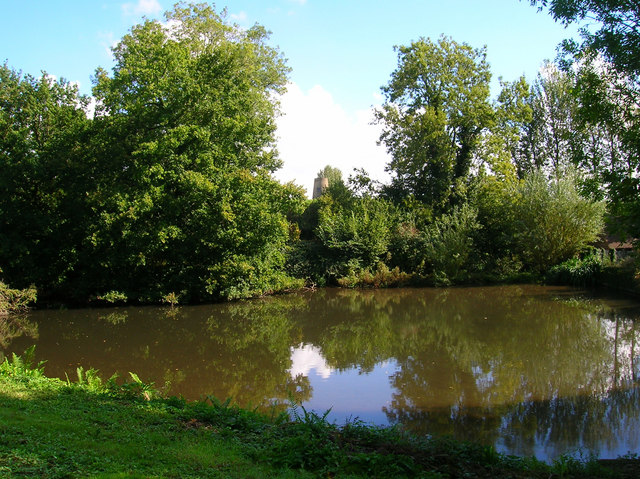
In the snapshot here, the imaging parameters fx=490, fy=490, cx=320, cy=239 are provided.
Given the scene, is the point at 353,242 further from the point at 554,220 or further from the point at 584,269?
the point at 584,269

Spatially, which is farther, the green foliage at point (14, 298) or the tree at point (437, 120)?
the tree at point (437, 120)

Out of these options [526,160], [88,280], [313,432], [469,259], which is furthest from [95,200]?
[526,160]

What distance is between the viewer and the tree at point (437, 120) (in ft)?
104

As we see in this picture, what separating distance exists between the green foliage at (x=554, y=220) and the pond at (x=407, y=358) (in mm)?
5803

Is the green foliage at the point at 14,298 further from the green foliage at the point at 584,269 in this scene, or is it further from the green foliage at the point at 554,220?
the green foliage at the point at 584,269

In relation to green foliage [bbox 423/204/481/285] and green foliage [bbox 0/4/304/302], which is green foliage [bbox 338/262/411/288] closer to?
green foliage [bbox 423/204/481/285]

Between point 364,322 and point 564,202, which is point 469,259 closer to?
point 564,202

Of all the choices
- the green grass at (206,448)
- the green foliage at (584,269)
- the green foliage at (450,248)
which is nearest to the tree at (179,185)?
the green foliage at (450,248)

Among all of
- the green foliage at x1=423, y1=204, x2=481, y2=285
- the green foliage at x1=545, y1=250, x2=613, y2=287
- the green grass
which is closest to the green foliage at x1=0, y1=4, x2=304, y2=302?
the green foliage at x1=423, y1=204, x2=481, y2=285

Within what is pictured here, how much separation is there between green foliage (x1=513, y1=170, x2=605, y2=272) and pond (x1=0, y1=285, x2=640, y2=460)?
5803mm

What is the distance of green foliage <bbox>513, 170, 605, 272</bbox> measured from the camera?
26.6 m

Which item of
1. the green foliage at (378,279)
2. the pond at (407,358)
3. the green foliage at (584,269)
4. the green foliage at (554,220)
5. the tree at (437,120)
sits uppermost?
the tree at (437,120)

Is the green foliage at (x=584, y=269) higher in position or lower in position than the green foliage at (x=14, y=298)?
higher

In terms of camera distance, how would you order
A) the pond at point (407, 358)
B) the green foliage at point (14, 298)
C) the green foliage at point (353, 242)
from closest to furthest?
1. the pond at point (407, 358)
2. the green foliage at point (14, 298)
3. the green foliage at point (353, 242)
